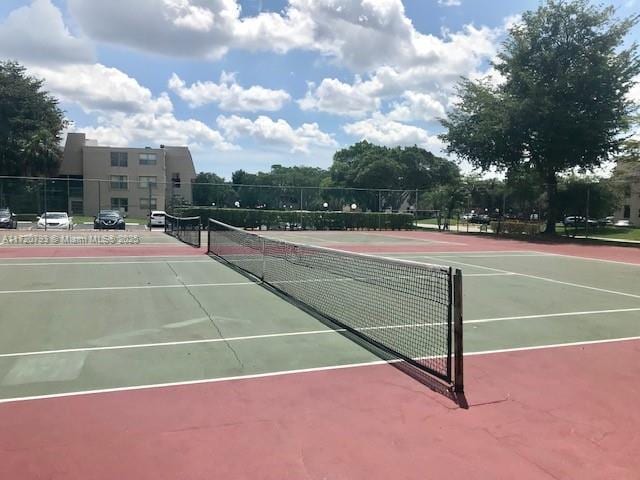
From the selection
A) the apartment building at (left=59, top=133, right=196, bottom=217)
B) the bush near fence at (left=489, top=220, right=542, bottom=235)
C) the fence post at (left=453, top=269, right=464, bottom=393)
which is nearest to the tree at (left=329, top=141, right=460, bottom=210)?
the apartment building at (left=59, top=133, right=196, bottom=217)

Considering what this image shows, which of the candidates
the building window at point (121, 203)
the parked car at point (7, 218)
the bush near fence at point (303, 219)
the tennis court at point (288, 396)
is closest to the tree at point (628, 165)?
the bush near fence at point (303, 219)

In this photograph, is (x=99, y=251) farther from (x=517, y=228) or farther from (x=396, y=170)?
(x=396, y=170)

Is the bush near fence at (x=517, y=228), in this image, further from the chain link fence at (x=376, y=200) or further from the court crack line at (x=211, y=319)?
the court crack line at (x=211, y=319)

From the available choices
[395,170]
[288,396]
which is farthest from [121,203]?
[288,396]

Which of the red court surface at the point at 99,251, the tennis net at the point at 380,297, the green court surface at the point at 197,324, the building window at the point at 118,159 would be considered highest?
the building window at the point at 118,159

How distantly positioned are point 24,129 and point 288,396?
67.1 meters

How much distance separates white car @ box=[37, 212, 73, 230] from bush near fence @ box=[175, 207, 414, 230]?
733 centimetres

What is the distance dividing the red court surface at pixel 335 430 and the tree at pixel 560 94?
30753 mm

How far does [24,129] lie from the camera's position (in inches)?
2422

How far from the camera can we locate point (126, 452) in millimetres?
3908

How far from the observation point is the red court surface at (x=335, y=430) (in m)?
3.73

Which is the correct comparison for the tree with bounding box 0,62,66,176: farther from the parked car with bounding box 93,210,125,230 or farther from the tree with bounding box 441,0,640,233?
the tree with bounding box 441,0,640,233

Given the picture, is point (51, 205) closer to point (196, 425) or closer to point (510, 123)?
Result: point (510, 123)

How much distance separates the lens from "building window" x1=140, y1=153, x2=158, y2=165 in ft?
235
